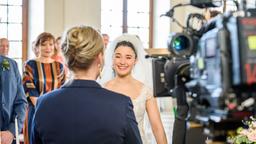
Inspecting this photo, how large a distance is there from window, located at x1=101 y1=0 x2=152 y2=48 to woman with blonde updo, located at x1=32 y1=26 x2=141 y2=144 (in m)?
5.37

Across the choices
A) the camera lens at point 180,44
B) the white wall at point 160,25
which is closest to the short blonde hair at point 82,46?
→ the camera lens at point 180,44

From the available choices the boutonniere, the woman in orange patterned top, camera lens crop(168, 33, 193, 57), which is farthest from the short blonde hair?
the woman in orange patterned top

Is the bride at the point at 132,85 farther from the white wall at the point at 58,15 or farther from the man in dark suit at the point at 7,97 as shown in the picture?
the white wall at the point at 58,15

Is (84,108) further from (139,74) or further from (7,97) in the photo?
(139,74)

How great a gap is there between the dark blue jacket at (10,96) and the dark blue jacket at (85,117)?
52.1 inches

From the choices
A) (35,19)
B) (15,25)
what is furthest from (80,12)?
(15,25)

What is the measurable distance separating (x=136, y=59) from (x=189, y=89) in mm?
1847

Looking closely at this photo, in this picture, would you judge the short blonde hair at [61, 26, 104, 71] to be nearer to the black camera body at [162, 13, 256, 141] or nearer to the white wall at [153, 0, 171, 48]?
the black camera body at [162, 13, 256, 141]

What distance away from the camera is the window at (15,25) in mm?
6973

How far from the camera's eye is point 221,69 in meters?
1.48

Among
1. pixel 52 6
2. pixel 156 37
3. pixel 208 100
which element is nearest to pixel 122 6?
pixel 156 37

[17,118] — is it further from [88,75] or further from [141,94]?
[88,75]

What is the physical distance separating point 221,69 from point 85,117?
0.73m

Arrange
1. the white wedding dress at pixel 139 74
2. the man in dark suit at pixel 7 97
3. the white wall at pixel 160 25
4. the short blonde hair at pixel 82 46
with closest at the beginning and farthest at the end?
the short blonde hair at pixel 82 46 → the man in dark suit at pixel 7 97 → the white wedding dress at pixel 139 74 → the white wall at pixel 160 25
